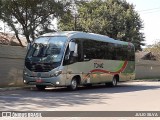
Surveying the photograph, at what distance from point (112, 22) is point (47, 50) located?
2781 centimetres

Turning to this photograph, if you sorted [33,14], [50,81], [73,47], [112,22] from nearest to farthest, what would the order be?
[50,81], [73,47], [33,14], [112,22]

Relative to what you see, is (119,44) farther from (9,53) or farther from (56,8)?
(9,53)

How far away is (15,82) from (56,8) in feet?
29.4

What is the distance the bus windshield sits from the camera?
835 inches

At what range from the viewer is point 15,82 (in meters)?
25.5

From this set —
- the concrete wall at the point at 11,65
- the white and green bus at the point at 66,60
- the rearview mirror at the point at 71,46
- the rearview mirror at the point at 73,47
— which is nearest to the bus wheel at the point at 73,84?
the white and green bus at the point at 66,60

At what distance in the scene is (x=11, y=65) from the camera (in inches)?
991

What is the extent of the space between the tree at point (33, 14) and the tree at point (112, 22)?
489 inches

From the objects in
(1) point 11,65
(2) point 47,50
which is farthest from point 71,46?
(1) point 11,65

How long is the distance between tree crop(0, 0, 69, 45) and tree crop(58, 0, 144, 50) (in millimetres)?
12424

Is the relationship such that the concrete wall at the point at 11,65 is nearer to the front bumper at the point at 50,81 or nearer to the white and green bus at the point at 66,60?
the white and green bus at the point at 66,60

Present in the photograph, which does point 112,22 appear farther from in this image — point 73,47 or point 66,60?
point 66,60

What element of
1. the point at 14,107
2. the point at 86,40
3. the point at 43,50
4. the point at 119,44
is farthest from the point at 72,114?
the point at 119,44

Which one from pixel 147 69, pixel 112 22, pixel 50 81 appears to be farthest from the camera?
pixel 147 69
